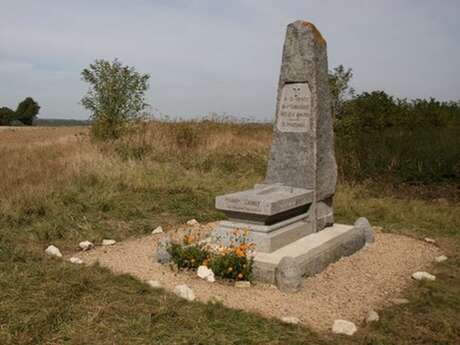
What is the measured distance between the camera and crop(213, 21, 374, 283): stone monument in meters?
5.95

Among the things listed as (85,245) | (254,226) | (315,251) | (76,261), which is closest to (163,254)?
(76,261)

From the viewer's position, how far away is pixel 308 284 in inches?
207

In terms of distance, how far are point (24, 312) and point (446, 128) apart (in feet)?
37.7

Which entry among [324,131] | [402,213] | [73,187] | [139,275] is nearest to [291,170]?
[324,131]

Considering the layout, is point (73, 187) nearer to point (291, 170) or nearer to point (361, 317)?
point (291, 170)

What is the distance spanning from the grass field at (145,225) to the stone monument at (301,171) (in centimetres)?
134

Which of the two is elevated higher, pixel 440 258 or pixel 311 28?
pixel 311 28

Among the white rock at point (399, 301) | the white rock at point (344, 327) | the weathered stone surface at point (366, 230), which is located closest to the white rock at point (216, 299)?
the white rock at point (344, 327)

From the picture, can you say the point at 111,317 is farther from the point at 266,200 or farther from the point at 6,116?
the point at 6,116

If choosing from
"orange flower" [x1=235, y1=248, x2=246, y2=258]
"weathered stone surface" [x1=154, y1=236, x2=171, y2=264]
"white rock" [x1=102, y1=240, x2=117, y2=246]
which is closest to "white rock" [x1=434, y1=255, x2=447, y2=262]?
"orange flower" [x1=235, y1=248, x2=246, y2=258]

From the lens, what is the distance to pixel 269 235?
5.75 m

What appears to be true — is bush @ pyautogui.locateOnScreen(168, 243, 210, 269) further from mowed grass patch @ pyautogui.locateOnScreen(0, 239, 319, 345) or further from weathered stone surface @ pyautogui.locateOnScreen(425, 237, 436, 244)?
weathered stone surface @ pyautogui.locateOnScreen(425, 237, 436, 244)

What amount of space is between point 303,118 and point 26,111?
5289 cm

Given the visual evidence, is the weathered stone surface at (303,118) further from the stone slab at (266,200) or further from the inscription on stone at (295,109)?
the stone slab at (266,200)
